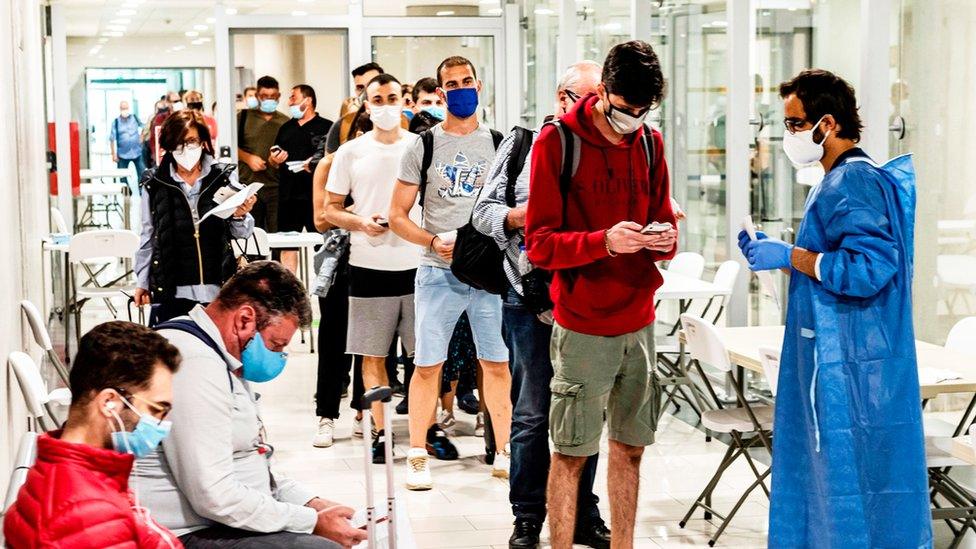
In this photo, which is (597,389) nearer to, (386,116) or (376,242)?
(376,242)

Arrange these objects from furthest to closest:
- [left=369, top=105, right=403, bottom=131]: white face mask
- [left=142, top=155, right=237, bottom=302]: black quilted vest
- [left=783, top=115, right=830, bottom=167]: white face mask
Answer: [left=369, top=105, right=403, bottom=131]: white face mask
[left=142, top=155, right=237, bottom=302]: black quilted vest
[left=783, top=115, right=830, bottom=167]: white face mask

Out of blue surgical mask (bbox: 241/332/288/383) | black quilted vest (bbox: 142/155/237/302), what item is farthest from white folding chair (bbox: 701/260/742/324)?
blue surgical mask (bbox: 241/332/288/383)

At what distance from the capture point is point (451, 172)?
18.0ft

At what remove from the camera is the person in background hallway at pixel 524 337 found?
4.52m

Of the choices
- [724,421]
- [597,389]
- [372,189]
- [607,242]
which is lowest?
[724,421]

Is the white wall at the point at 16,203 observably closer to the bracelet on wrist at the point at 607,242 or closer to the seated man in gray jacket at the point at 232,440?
the seated man in gray jacket at the point at 232,440

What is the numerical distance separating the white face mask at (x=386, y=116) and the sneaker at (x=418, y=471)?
1.56m

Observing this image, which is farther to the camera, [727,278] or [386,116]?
[727,278]

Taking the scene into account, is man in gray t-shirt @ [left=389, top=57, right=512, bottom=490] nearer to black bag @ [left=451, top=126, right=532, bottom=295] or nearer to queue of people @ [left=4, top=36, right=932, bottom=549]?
queue of people @ [left=4, top=36, right=932, bottom=549]

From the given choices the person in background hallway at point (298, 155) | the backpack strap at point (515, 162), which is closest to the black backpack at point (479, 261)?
the backpack strap at point (515, 162)

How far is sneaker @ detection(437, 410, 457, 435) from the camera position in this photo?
22.6ft

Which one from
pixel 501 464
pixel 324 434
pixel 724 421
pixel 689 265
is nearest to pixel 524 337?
pixel 724 421

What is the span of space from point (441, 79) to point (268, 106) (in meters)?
6.21

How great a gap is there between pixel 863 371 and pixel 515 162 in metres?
1.47
